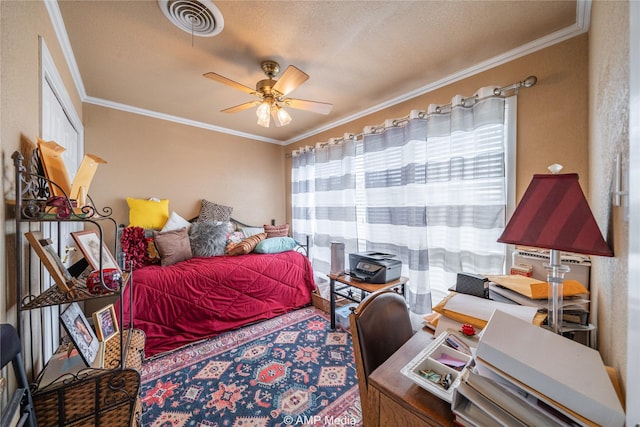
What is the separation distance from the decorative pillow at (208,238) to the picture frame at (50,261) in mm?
1761

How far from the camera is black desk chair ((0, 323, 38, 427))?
0.65 m

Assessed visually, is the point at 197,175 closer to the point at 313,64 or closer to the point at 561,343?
the point at 313,64

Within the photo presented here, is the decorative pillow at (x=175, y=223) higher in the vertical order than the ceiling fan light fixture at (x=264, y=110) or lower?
lower

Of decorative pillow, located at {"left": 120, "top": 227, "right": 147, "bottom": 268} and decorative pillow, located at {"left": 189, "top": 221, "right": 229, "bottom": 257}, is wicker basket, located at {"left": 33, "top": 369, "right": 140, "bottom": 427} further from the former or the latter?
decorative pillow, located at {"left": 189, "top": 221, "right": 229, "bottom": 257}

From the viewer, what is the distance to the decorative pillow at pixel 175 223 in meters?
2.88

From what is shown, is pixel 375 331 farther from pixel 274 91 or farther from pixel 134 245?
pixel 134 245

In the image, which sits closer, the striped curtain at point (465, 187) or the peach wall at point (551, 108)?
the peach wall at point (551, 108)

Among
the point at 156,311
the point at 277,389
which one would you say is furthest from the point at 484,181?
the point at 156,311

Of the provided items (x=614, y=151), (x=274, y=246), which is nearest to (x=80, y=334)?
(x=274, y=246)

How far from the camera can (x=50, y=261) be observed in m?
0.92

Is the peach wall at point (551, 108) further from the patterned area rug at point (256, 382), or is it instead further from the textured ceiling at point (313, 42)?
the patterned area rug at point (256, 382)

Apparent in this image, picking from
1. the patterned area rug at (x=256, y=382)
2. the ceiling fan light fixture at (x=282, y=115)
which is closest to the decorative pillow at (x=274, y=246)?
the patterned area rug at (x=256, y=382)

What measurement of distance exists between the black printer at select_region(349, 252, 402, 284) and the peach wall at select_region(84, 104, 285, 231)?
226cm

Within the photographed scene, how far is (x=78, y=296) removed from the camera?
3.15 ft
